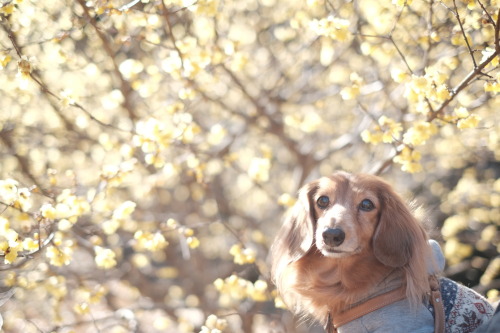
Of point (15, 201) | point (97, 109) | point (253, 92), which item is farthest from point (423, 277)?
point (97, 109)

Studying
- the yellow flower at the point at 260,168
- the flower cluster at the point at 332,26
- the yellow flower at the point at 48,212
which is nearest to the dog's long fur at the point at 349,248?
the flower cluster at the point at 332,26

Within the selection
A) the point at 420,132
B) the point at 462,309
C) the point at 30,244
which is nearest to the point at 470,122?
the point at 420,132

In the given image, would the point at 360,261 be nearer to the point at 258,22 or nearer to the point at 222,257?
the point at 258,22

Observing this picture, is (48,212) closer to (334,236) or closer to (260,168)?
(334,236)

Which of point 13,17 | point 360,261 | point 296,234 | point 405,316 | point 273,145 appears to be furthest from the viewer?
point 273,145

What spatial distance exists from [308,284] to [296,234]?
268 mm

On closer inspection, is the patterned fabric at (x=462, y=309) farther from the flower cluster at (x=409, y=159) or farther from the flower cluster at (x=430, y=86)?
the flower cluster at (x=430, y=86)

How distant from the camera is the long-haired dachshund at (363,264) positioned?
2342mm

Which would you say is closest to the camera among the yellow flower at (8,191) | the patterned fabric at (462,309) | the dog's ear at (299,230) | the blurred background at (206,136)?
the patterned fabric at (462,309)

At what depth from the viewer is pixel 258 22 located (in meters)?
5.52

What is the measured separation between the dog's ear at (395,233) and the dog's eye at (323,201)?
28cm

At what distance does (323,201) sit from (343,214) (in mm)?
213

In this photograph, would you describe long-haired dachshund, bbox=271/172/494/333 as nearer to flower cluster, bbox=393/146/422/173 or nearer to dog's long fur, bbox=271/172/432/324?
dog's long fur, bbox=271/172/432/324

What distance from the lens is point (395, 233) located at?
249 cm
